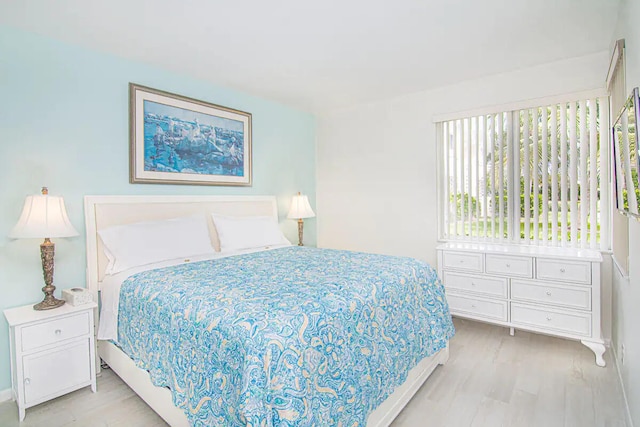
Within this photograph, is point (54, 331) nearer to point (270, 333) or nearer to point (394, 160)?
point (270, 333)

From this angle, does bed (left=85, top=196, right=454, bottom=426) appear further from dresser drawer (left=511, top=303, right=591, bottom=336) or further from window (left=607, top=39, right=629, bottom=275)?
window (left=607, top=39, right=629, bottom=275)

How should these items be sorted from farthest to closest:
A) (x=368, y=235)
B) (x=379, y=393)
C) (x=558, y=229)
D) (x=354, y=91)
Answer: (x=368, y=235) → (x=354, y=91) → (x=558, y=229) → (x=379, y=393)

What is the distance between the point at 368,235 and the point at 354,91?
170cm

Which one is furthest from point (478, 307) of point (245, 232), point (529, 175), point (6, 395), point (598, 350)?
point (6, 395)

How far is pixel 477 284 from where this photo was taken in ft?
9.89

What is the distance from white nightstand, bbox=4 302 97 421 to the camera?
6.38ft

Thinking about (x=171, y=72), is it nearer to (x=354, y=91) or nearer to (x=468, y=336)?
(x=354, y=91)

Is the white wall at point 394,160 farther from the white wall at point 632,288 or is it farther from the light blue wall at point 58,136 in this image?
the light blue wall at point 58,136

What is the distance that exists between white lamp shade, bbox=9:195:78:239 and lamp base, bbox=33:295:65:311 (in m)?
0.45

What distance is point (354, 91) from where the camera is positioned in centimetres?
365

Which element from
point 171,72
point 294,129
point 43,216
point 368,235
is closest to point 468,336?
point 368,235


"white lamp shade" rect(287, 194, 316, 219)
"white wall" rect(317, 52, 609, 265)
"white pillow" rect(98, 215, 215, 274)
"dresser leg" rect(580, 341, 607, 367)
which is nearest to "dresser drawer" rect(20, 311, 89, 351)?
"white pillow" rect(98, 215, 215, 274)

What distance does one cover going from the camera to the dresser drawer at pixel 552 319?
2.53m

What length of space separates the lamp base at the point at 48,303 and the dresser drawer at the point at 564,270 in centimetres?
355
